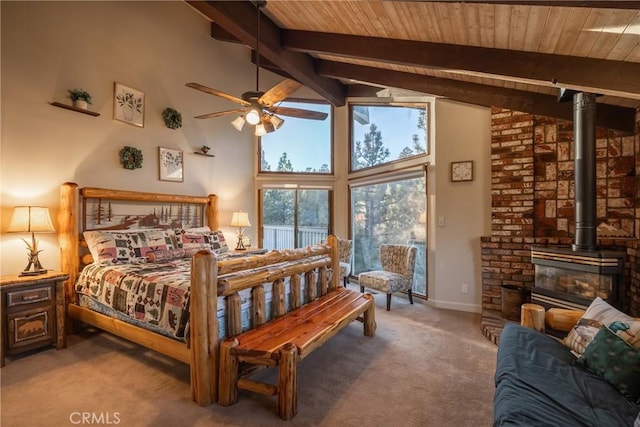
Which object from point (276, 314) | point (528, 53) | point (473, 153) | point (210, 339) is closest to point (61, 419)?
point (210, 339)

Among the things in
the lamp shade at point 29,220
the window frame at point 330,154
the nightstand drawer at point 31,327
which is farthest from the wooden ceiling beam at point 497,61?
the nightstand drawer at point 31,327

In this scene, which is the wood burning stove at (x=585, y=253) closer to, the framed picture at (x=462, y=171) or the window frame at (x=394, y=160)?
the framed picture at (x=462, y=171)

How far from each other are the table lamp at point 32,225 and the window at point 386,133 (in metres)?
4.35

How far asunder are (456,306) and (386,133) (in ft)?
9.46

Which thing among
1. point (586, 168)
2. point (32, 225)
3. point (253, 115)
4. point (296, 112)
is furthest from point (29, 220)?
point (586, 168)

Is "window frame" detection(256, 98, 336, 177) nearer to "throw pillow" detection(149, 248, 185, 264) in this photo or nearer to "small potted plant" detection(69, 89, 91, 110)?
"throw pillow" detection(149, 248, 185, 264)

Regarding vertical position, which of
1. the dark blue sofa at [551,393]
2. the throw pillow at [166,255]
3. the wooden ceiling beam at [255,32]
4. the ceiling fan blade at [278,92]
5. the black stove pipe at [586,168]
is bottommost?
the dark blue sofa at [551,393]

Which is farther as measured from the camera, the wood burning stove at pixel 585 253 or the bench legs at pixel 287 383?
the wood burning stove at pixel 585 253

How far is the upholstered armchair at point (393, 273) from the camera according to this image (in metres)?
4.18

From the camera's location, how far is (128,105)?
3.98 metres

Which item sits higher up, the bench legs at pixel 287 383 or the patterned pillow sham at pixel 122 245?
the patterned pillow sham at pixel 122 245

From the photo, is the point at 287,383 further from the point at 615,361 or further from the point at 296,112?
the point at 296,112

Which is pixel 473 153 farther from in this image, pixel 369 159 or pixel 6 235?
pixel 6 235

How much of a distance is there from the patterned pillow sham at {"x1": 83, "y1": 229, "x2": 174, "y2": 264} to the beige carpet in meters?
0.83
